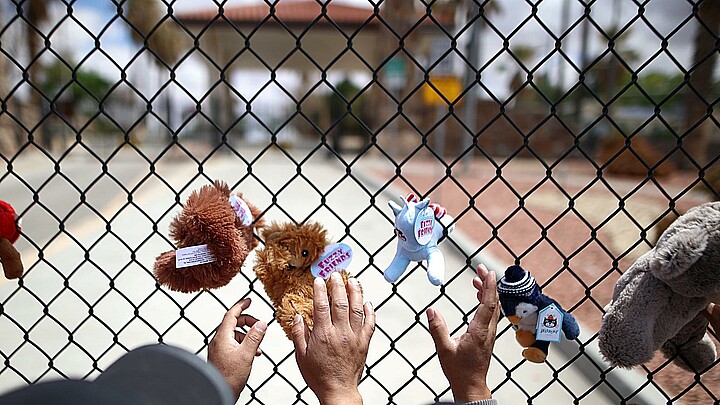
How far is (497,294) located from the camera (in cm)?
128

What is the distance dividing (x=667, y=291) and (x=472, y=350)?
0.49 meters

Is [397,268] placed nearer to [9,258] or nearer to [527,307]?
[527,307]

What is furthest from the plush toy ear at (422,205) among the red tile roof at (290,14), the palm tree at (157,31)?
the palm tree at (157,31)

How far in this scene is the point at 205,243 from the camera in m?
1.34

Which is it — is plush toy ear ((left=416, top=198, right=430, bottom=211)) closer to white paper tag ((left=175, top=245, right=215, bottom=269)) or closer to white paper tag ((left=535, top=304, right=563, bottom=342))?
white paper tag ((left=535, top=304, right=563, bottom=342))

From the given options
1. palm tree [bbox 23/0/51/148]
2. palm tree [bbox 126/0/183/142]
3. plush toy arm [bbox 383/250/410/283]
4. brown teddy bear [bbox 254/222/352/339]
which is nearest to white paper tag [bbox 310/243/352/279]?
brown teddy bear [bbox 254/222/352/339]

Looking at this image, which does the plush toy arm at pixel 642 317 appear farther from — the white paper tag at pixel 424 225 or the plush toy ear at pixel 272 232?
the plush toy ear at pixel 272 232

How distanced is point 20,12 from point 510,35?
1.33 m

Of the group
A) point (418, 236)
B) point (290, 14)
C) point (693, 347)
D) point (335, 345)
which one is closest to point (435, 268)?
point (418, 236)

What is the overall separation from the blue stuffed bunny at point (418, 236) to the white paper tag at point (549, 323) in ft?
0.90

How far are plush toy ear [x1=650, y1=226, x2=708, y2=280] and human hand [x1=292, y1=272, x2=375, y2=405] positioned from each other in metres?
0.68

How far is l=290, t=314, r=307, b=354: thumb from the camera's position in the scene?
45.7 inches

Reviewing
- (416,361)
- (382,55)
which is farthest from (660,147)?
(416,361)

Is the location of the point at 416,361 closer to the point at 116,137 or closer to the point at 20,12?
the point at 20,12
